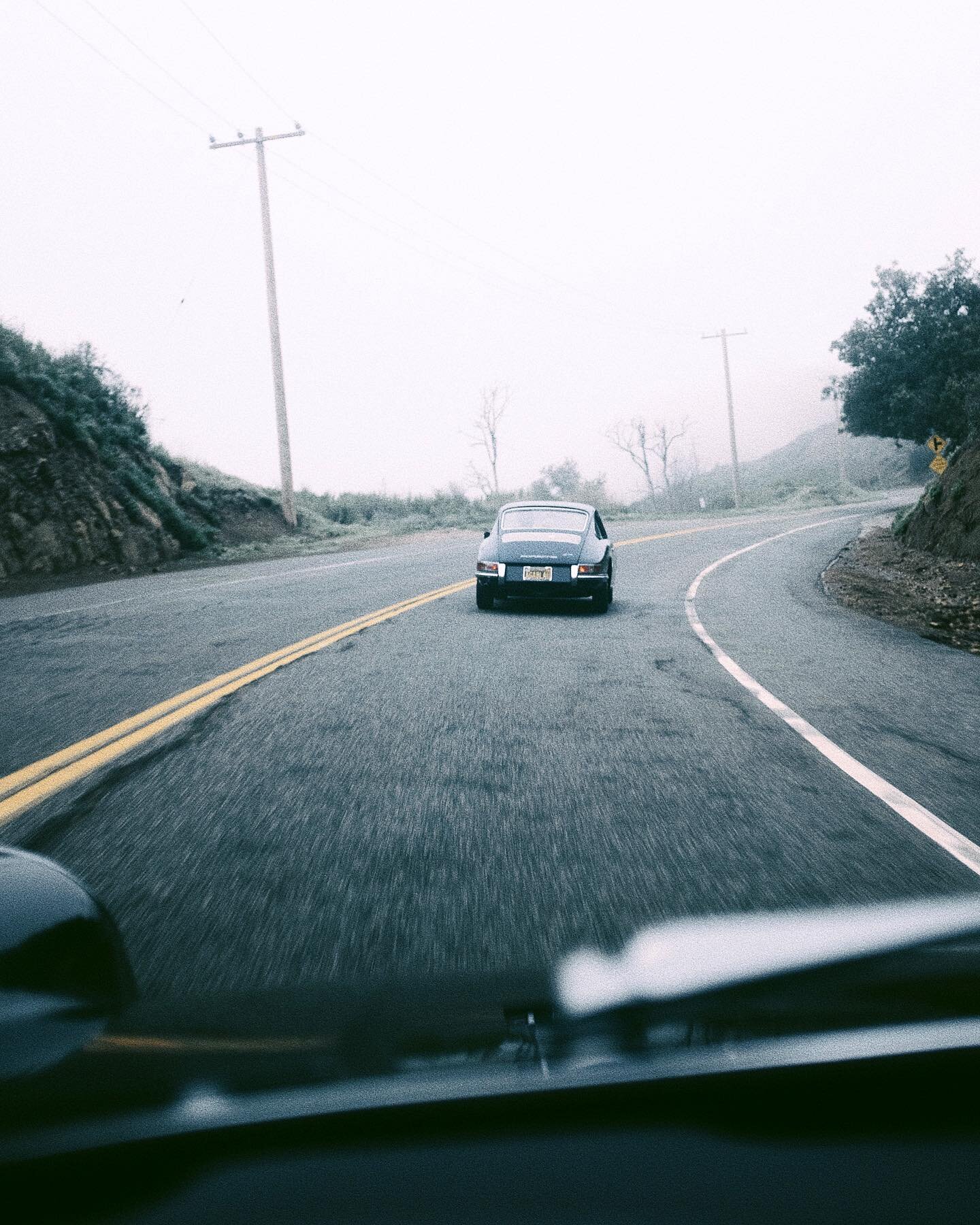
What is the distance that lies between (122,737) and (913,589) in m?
14.4

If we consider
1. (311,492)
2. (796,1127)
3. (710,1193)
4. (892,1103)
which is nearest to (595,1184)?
(710,1193)

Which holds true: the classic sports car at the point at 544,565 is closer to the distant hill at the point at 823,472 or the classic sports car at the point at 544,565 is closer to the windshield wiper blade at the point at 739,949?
the windshield wiper blade at the point at 739,949

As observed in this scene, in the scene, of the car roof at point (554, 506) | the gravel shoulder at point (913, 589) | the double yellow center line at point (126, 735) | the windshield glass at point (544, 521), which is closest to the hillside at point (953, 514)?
the gravel shoulder at point (913, 589)

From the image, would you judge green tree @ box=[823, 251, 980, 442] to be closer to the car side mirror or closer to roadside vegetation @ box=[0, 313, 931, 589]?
roadside vegetation @ box=[0, 313, 931, 589]

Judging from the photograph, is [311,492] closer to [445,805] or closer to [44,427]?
[44,427]

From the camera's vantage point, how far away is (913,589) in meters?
16.2

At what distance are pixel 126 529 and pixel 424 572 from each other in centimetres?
857

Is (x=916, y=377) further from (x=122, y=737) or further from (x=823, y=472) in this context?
(x=823, y=472)

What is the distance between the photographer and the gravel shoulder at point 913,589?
1201 centimetres

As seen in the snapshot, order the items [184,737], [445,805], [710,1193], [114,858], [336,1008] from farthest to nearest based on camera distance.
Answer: [184,737], [445,805], [114,858], [336,1008], [710,1193]

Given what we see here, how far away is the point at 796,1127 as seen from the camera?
3.70ft

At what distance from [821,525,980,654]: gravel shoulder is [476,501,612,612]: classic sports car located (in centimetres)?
387

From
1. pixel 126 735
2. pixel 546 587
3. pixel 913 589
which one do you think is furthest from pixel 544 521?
pixel 126 735

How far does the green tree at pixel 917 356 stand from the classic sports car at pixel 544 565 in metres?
35.7
